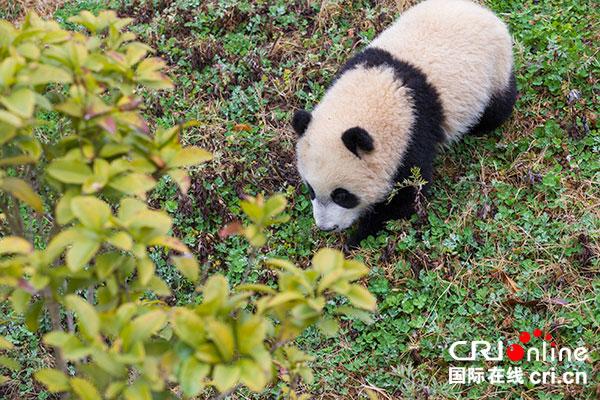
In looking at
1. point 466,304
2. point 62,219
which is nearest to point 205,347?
point 62,219

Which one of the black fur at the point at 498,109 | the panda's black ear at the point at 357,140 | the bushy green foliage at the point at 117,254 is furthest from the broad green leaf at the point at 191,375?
the black fur at the point at 498,109

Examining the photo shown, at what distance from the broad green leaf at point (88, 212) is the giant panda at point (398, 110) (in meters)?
2.00

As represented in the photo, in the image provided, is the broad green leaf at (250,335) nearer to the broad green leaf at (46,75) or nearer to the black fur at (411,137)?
the broad green leaf at (46,75)

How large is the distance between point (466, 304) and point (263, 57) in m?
2.69

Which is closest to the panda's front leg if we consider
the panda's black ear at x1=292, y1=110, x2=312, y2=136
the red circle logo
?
the panda's black ear at x1=292, y1=110, x2=312, y2=136

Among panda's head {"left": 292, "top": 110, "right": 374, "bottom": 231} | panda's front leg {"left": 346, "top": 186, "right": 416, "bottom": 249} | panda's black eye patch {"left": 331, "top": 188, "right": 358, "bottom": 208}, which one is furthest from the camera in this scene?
panda's front leg {"left": 346, "top": 186, "right": 416, "bottom": 249}

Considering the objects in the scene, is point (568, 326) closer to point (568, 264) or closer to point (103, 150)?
point (568, 264)

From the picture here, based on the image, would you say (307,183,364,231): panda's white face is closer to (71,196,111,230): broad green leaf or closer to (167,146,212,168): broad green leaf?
(167,146,212,168): broad green leaf

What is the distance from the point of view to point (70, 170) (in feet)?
5.19

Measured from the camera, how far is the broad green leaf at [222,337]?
1392mm

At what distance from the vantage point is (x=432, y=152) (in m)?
3.72

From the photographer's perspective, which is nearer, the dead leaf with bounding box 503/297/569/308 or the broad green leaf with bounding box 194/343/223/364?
the broad green leaf with bounding box 194/343/223/364

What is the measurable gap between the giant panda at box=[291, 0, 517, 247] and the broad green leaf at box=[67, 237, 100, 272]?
204 centimetres

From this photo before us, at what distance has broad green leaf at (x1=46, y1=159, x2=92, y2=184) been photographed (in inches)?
61.4
